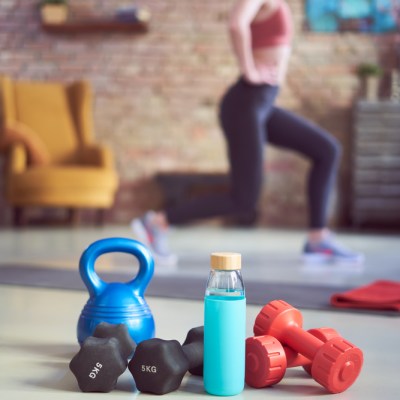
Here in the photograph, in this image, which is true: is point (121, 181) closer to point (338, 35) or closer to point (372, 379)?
point (338, 35)

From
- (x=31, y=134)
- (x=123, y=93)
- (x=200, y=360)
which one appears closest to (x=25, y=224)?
(x=31, y=134)

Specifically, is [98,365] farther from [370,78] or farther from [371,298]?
[370,78]

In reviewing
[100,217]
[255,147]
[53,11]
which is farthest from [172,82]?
[255,147]

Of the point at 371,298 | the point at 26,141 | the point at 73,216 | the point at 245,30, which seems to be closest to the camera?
the point at 371,298

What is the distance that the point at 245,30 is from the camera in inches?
110

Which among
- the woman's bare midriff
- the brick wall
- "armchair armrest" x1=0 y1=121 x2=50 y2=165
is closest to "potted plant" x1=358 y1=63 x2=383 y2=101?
the brick wall

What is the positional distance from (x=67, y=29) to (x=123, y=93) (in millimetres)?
681

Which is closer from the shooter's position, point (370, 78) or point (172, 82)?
point (370, 78)

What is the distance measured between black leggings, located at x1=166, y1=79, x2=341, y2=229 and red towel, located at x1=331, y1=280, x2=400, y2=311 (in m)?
0.86

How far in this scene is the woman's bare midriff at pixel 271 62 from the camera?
2920 mm

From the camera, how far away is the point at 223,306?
3.77 feet

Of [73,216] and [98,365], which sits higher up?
[98,365]

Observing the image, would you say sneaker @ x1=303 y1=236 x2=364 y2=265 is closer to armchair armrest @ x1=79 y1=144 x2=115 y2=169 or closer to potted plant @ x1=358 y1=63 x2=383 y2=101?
armchair armrest @ x1=79 y1=144 x2=115 y2=169

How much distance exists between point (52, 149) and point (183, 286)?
3158 mm
